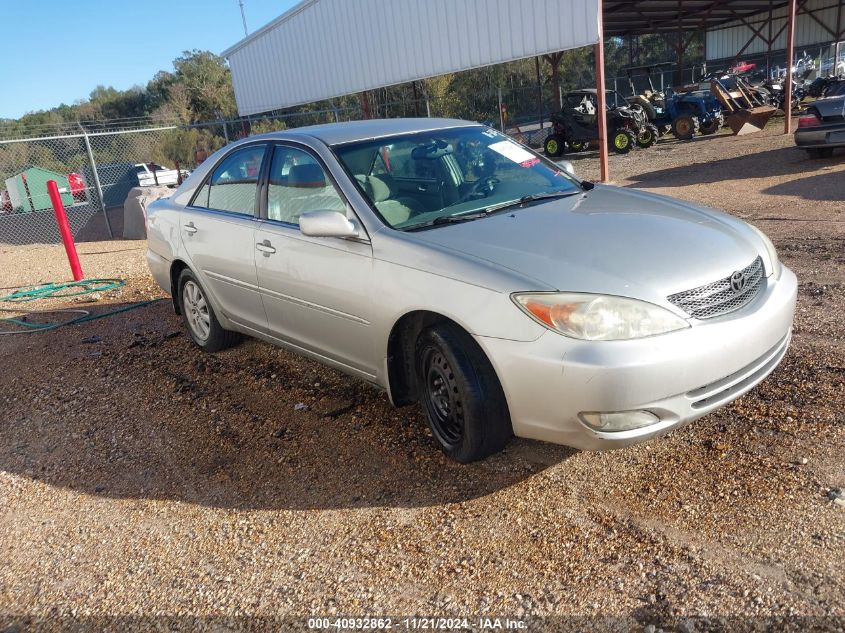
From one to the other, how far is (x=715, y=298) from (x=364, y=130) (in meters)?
2.40

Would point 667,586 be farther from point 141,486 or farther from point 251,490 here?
point 141,486

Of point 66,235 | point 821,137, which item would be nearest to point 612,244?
point 66,235

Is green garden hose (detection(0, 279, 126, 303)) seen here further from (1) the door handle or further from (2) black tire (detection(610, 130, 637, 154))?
(2) black tire (detection(610, 130, 637, 154))

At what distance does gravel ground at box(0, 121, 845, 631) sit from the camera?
2.61m

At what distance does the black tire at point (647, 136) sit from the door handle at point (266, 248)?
1719 centimetres

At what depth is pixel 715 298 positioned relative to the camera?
306cm

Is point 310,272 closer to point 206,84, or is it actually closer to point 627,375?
point 627,375

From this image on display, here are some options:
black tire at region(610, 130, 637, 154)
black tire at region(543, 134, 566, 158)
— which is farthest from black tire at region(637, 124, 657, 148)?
black tire at region(543, 134, 566, 158)

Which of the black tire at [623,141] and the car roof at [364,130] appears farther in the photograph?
the black tire at [623,141]

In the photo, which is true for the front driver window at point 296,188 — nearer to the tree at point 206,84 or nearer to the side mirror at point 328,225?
the side mirror at point 328,225

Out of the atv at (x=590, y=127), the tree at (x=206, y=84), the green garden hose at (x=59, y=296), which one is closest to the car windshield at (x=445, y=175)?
the green garden hose at (x=59, y=296)

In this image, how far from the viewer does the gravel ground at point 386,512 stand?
2605 mm

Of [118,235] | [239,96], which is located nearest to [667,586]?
[118,235]

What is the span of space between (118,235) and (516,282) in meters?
13.2
